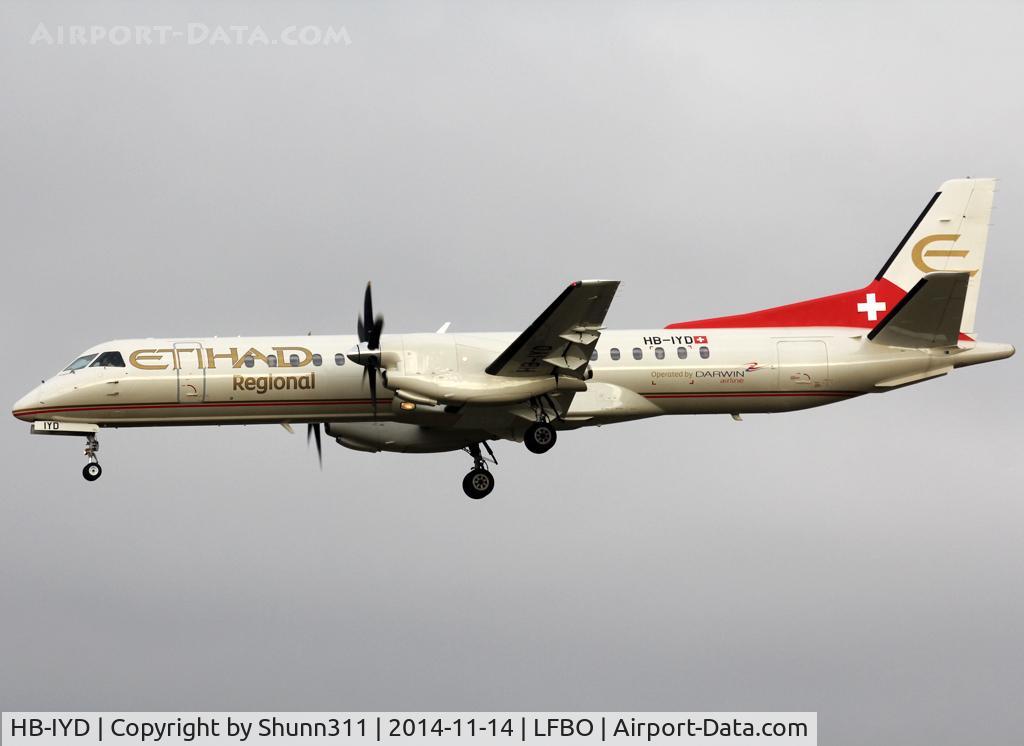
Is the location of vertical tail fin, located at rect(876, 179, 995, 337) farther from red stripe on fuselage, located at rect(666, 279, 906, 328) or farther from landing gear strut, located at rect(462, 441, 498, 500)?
landing gear strut, located at rect(462, 441, 498, 500)

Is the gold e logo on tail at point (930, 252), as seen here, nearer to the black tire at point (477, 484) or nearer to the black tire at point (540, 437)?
the black tire at point (540, 437)

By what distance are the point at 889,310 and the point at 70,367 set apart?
21.3 metres

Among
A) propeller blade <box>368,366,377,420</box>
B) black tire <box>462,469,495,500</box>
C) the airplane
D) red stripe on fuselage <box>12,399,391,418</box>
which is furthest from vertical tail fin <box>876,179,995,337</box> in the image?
red stripe on fuselage <box>12,399,391,418</box>

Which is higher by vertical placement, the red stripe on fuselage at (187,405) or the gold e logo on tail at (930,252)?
the gold e logo on tail at (930,252)

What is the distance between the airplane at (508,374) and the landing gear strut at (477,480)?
0.12 ft

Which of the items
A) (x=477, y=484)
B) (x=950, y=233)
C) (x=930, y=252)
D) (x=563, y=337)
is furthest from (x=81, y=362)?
(x=950, y=233)

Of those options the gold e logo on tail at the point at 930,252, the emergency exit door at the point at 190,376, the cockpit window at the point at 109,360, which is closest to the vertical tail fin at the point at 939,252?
the gold e logo on tail at the point at 930,252

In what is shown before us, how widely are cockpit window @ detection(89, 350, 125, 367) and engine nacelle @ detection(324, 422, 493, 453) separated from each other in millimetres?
5426

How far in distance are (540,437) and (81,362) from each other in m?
11.4

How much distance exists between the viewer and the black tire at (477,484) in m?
43.9

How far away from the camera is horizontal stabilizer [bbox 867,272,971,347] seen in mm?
41812

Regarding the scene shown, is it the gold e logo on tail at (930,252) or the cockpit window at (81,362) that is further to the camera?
the gold e logo on tail at (930,252)

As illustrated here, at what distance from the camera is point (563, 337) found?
39.3 meters

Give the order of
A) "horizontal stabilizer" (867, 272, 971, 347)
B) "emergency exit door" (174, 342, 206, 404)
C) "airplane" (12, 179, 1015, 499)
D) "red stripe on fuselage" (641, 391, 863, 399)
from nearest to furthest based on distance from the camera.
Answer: "airplane" (12, 179, 1015, 499) < "emergency exit door" (174, 342, 206, 404) < "horizontal stabilizer" (867, 272, 971, 347) < "red stripe on fuselage" (641, 391, 863, 399)
